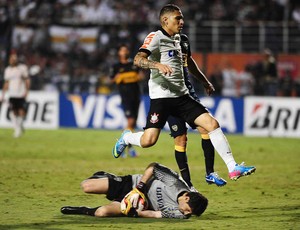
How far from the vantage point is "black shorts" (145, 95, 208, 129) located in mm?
11844

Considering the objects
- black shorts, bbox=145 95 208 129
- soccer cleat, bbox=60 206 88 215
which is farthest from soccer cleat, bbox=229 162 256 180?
soccer cleat, bbox=60 206 88 215

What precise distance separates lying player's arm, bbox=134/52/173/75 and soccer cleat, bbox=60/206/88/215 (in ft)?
6.53

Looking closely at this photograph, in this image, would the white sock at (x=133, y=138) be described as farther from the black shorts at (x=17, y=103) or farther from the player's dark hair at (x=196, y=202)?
the black shorts at (x=17, y=103)

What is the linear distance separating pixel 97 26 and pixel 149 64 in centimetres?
1886

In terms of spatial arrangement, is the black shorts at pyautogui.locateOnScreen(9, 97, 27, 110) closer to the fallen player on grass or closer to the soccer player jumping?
the soccer player jumping

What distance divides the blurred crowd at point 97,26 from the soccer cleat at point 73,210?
1759cm

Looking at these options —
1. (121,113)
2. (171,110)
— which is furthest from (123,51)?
(121,113)

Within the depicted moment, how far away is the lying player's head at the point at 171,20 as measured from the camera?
38.5ft

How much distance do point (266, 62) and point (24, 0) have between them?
9733mm

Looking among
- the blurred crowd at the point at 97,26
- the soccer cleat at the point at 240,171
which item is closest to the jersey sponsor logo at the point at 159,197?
the soccer cleat at the point at 240,171

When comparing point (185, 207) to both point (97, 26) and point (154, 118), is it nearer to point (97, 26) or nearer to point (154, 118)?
point (154, 118)

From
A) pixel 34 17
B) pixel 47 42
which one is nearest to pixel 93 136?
pixel 47 42

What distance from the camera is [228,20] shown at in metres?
31.3

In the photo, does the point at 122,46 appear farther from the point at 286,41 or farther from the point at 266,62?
the point at 286,41
